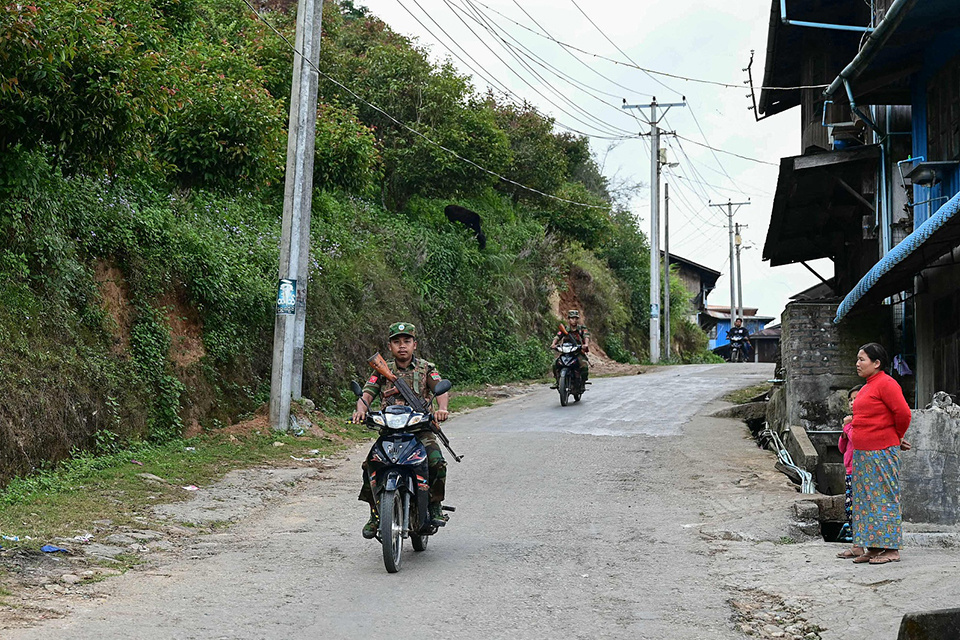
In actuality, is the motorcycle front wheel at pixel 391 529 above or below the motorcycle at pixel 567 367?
below

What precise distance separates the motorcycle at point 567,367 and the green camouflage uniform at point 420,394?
35.4 feet

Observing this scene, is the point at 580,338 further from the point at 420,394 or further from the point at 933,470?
the point at 420,394

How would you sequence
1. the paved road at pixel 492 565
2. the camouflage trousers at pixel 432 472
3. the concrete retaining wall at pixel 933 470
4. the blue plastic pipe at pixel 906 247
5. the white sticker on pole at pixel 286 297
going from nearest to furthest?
the paved road at pixel 492 565
the camouflage trousers at pixel 432 472
the blue plastic pipe at pixel 906 247
the concrete retaining wall at pixel 933 470
the white sticker on pole at pixel 286 297

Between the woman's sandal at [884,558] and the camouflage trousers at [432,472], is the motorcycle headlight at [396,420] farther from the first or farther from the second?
the woman's sandal at [884,558]

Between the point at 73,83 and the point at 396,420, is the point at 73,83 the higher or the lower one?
the higher one

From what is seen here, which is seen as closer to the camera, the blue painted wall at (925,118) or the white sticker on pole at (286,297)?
the blue painted wall at (925,118)

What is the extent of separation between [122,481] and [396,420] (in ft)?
13.4

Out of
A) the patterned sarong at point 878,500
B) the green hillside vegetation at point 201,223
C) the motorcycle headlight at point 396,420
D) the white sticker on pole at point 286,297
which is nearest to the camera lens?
the patterned sarong at point 878,500

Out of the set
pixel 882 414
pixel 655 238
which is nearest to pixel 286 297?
pixel 882 414

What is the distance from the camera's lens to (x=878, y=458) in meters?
7.30

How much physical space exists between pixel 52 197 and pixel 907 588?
32.7 feet

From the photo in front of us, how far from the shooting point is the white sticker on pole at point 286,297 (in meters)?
13.9

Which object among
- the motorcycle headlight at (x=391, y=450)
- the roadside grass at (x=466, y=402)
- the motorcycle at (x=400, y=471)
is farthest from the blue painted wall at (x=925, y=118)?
the roadside grass at (x=466, y=402)

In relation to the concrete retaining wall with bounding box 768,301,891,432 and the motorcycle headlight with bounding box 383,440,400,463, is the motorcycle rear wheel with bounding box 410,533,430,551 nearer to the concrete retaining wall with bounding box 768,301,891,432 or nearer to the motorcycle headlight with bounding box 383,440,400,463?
the motorcycle headlight with bounding box 383,440,400,463
